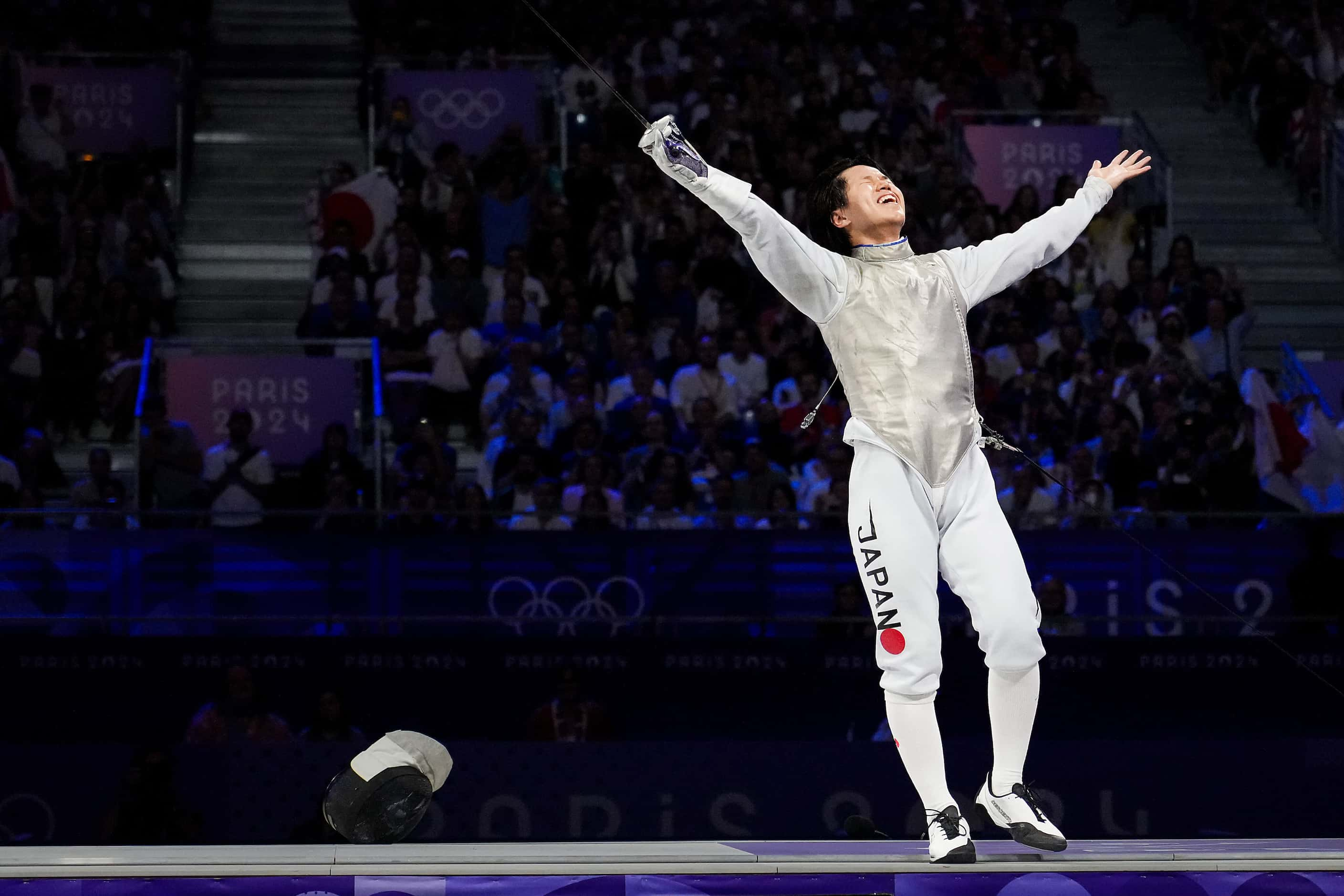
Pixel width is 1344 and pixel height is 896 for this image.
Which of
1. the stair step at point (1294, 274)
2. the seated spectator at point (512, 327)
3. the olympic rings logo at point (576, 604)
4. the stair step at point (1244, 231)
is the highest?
the stair step at point (1244, 231)

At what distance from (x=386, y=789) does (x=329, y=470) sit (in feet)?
15.3

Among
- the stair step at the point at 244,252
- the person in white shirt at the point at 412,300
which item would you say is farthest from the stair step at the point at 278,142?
the person in white shirt at the point at 412,300

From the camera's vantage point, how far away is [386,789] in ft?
15.4

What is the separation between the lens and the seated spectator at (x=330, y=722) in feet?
26.2

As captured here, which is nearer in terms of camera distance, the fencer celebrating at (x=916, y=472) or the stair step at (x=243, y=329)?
the fencer celebrating at (x=916, y=472)

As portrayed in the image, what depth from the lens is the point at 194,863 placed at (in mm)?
4059

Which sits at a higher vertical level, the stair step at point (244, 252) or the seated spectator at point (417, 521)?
the stair step at point (244, 252)

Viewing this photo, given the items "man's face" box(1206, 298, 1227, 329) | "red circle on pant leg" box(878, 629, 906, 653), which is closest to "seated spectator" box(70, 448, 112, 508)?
"red circle on pant leg" box(878, 629, 906, 653)

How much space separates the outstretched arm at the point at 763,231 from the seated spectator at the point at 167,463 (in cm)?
529

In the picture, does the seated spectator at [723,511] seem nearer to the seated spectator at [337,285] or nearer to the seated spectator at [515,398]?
the seated spectator at [515,398]

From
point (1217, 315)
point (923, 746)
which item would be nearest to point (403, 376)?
point (1217, 315)

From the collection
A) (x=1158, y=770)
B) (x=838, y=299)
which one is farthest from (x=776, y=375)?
(x=838, y=299)

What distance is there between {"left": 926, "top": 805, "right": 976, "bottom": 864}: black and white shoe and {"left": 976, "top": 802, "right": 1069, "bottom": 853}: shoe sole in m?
0.12

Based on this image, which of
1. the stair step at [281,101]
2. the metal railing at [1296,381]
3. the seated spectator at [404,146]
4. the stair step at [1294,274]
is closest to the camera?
the metal railing at [1296,381]
